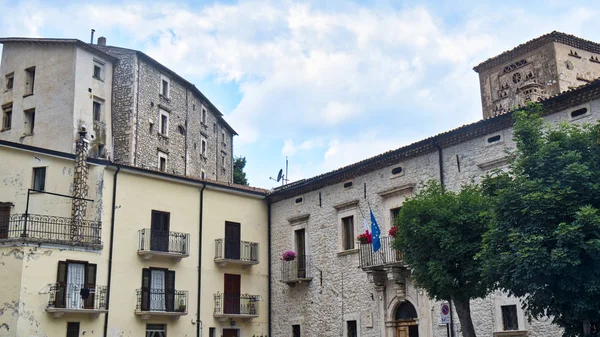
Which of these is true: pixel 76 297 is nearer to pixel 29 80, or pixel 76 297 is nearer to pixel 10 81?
pixel 29 80

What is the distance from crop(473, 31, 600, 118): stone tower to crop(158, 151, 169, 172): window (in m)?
21.2

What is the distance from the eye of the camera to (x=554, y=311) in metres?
14.1

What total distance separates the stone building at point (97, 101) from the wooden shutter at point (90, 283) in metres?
14.5

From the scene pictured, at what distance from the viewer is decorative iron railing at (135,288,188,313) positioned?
26.4 meters

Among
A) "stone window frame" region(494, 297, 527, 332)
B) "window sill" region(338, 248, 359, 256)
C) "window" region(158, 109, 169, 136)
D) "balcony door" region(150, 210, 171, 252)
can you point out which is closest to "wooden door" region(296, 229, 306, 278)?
"window sill" region(338, 248, 359, 256)

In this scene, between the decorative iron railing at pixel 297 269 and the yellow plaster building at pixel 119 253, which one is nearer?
the yellow plaster building at pixel 119 253

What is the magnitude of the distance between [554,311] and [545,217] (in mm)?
2022

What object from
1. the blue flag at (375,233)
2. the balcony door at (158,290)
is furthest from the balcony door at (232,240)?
the blue flag at (375,233)

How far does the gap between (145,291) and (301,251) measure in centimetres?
735

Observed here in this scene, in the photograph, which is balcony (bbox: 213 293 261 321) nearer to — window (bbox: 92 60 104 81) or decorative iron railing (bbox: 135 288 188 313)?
decorative iron railing (bbox: 135 288 188 313)

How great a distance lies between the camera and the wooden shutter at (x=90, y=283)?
24719 mm

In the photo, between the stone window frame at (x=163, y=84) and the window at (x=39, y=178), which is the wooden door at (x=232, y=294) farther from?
the stone window frame at (x=163, y=84)

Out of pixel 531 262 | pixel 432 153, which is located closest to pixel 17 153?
pixel 432 153

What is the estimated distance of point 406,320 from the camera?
82.2 ft
